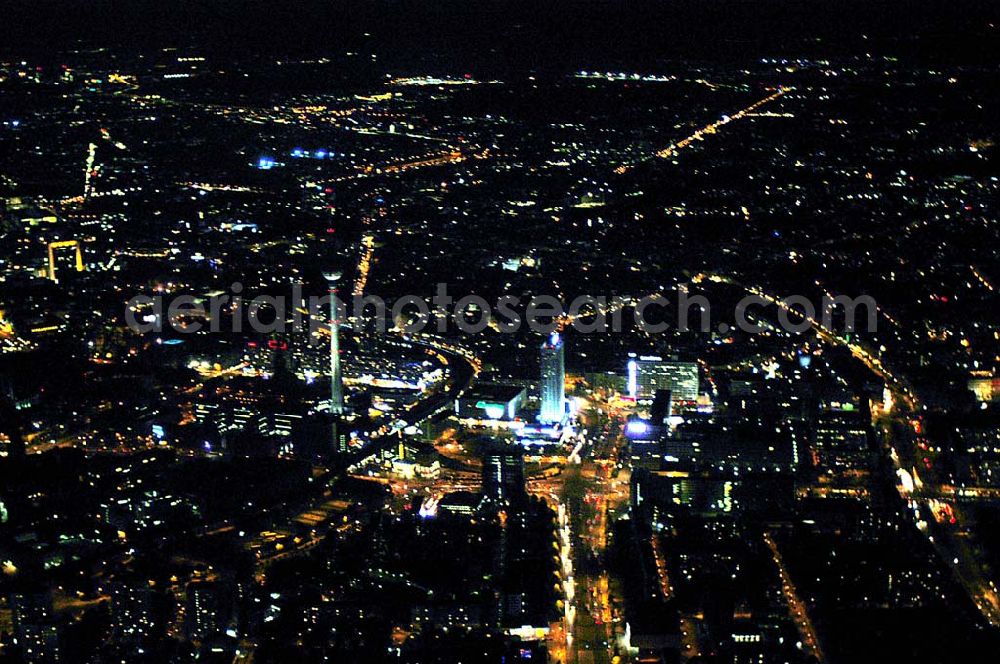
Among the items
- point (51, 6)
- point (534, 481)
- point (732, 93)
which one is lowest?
point (534, 481)

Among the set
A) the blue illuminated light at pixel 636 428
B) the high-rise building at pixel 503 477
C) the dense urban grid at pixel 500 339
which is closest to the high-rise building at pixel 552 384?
the dense urban grid at pixel 500 339

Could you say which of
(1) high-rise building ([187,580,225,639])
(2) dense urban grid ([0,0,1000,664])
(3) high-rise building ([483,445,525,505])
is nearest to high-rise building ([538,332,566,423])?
(2) dense urban grid ([0,0,1000,664])

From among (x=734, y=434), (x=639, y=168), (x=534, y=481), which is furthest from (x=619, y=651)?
(x=639, y=168)

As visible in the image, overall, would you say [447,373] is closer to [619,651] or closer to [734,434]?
[734,434]

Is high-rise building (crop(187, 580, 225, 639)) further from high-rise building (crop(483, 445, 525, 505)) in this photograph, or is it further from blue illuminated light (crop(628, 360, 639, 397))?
blue illuminated light (crop(628, 360, 639, 397))

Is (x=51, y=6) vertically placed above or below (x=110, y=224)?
above

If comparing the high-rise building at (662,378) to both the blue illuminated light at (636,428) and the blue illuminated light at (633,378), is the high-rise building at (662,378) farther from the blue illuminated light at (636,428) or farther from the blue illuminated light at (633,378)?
the blue illuminated light at (636,428)

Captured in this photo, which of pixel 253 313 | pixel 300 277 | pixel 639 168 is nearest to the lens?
pixel 253 313
